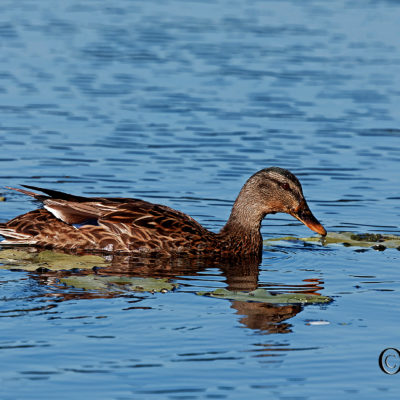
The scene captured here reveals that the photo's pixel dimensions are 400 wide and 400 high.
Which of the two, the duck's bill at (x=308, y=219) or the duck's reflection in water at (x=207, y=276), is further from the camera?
the duck's bill at (x=308, y=219)

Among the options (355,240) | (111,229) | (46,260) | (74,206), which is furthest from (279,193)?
(46,260)

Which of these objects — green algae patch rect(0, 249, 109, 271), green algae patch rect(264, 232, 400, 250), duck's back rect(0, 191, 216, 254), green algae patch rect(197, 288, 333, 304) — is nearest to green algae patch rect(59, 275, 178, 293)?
green algae patch rect(197, 288, 333, 304)

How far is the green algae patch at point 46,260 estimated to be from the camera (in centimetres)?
1181

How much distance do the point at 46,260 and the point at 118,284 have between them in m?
1.40

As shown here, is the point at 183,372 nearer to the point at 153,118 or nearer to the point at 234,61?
the point at 153,118

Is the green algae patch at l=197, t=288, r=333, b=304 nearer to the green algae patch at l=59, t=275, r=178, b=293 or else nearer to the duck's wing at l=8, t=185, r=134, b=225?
the green algae patch at l=59, t=275, r=178, b=293

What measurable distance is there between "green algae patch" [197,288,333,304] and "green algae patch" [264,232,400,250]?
9.24 feet

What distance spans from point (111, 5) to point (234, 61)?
30.5 ft

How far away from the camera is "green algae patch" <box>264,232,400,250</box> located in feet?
44.2

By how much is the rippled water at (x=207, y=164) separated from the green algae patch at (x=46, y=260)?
1.34 ft

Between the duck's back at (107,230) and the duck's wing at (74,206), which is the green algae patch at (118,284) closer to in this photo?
the duck's back at (107,230)

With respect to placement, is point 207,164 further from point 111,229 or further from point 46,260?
point 46,260

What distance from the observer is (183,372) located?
8445 millimetres

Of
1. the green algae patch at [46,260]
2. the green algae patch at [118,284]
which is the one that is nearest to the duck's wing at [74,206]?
the green algae patch at [46,260]
